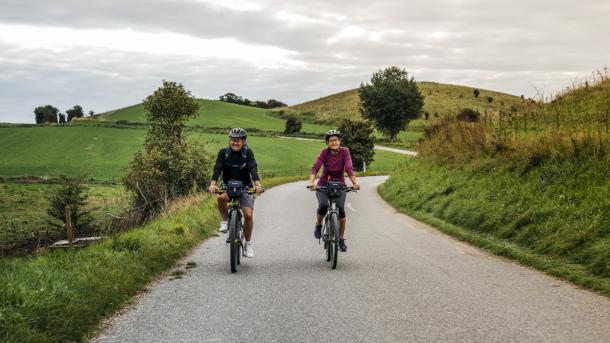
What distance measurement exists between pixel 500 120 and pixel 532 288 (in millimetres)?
13966

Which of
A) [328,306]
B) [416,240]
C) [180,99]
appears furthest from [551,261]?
[180,99]

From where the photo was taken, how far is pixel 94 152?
67.9 metres

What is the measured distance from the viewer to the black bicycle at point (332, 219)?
8.99 m

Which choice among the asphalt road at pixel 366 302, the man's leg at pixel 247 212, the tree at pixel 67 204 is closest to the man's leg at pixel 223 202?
the man's leg at pixel 247 212

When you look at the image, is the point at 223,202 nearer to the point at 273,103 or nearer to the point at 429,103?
the point at 429,103

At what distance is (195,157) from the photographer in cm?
3045

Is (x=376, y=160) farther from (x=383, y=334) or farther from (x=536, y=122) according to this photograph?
(x=383, y=334)

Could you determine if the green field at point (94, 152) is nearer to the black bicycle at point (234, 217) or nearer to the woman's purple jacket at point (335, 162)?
the woman's purple jacket at point (335, 162)

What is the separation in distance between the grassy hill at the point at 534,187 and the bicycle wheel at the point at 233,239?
4.99 meters

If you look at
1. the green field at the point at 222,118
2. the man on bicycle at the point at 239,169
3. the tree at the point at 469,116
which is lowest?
the man on bicycle at the point at 239,169

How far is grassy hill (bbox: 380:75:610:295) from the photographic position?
9109mm

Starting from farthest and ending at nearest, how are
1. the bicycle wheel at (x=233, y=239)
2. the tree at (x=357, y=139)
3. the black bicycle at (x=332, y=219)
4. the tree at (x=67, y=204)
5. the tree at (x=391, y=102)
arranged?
the tree at (x=391, y=102)
the tree at (x=357, y=139)
the tree at (x=67, y=204)
the black bicycle at (x=332, y=219)
the bicycle wheel at (x=233, y=239)

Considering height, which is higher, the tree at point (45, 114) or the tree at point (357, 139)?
the tree at point (45, 114)

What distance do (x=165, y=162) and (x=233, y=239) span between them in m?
21.8
